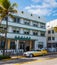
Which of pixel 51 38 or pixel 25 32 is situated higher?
pixel 25 32

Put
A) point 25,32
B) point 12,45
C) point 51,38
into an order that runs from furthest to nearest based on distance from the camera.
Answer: point 51,38 < point 25,32 < point 12,45

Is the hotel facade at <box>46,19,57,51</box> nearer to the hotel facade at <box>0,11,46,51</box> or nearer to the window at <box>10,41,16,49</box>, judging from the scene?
the hotel facade at <box>0,11,46,51</box>

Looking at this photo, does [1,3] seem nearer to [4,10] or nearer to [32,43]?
[4,10]

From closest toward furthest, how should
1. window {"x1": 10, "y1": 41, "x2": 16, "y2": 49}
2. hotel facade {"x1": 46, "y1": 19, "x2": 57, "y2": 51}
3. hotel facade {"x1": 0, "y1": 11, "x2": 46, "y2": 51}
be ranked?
hotel facade {"x1": 0, "y1": 11, "x2": 46, "y2": 51}, window {"x1": 10, "y1": 41, "x2": 16, "y2": 49}, hotel facade {"x1": 46, "y1": 19, "x2": 57, "y2": 51}

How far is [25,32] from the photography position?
51.7 metres

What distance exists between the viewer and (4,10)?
1382 inches

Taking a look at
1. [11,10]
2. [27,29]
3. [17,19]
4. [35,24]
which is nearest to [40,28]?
[35,24]

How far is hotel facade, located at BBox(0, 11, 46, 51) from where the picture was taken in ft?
155

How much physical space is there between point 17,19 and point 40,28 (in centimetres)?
1082

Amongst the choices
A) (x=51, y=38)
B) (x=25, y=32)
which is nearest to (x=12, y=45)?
(x=25, y=32)

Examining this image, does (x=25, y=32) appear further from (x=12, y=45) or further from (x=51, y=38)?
(x=51, y=38)

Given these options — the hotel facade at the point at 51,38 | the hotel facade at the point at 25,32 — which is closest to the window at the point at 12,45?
the hotel facade at the point at 25,32

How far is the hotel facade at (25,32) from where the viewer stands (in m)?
47.4

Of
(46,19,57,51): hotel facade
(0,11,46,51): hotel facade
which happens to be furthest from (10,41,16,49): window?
(46,19,57,51): hotel facade
